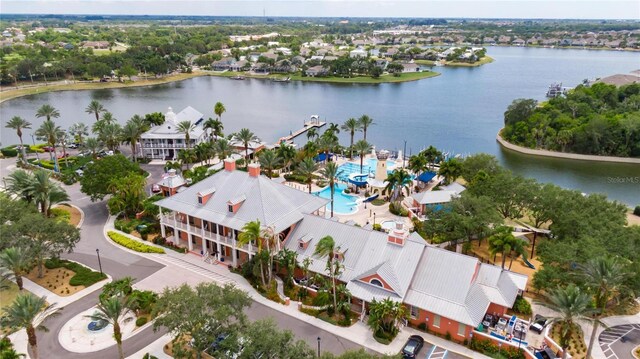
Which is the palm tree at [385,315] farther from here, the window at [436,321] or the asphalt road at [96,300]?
the window at [436,321]

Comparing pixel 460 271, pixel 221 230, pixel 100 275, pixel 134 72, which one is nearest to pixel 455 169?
pixel 460 271

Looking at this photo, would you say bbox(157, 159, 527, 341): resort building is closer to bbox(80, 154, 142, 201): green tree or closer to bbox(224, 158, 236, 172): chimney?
bbox(224, 158, 236, 172): chimney

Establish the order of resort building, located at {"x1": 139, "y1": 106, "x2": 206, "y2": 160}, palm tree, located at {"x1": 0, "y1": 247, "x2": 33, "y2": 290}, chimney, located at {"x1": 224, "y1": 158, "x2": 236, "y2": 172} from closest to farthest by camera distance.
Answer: palm tree, located at {"x1": 0, "y1": 247, "x2": 33, "y2": 290}, chimney, located at {"x1": 224, "y1": 158, "x2": 236, "y2": 172}, resort building, located at {"x1": 139, "y1": 106, "x2": 206, "y2": 160}

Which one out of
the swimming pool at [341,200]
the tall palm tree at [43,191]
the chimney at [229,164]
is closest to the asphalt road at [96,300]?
the tall palm tree at [43,191]

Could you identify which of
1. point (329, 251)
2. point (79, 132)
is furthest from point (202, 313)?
point (79, 132)

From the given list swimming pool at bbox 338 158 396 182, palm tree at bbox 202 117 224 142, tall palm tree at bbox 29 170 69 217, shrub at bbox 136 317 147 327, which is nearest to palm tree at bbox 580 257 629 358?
shrub at bbox 136 317 147 327

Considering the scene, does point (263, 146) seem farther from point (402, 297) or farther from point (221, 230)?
point (402, 297)

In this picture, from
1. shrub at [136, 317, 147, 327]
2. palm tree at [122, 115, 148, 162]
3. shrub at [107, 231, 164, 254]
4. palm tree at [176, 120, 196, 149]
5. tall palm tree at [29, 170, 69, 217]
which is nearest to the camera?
shrub at [136, 317, 147, 327]
